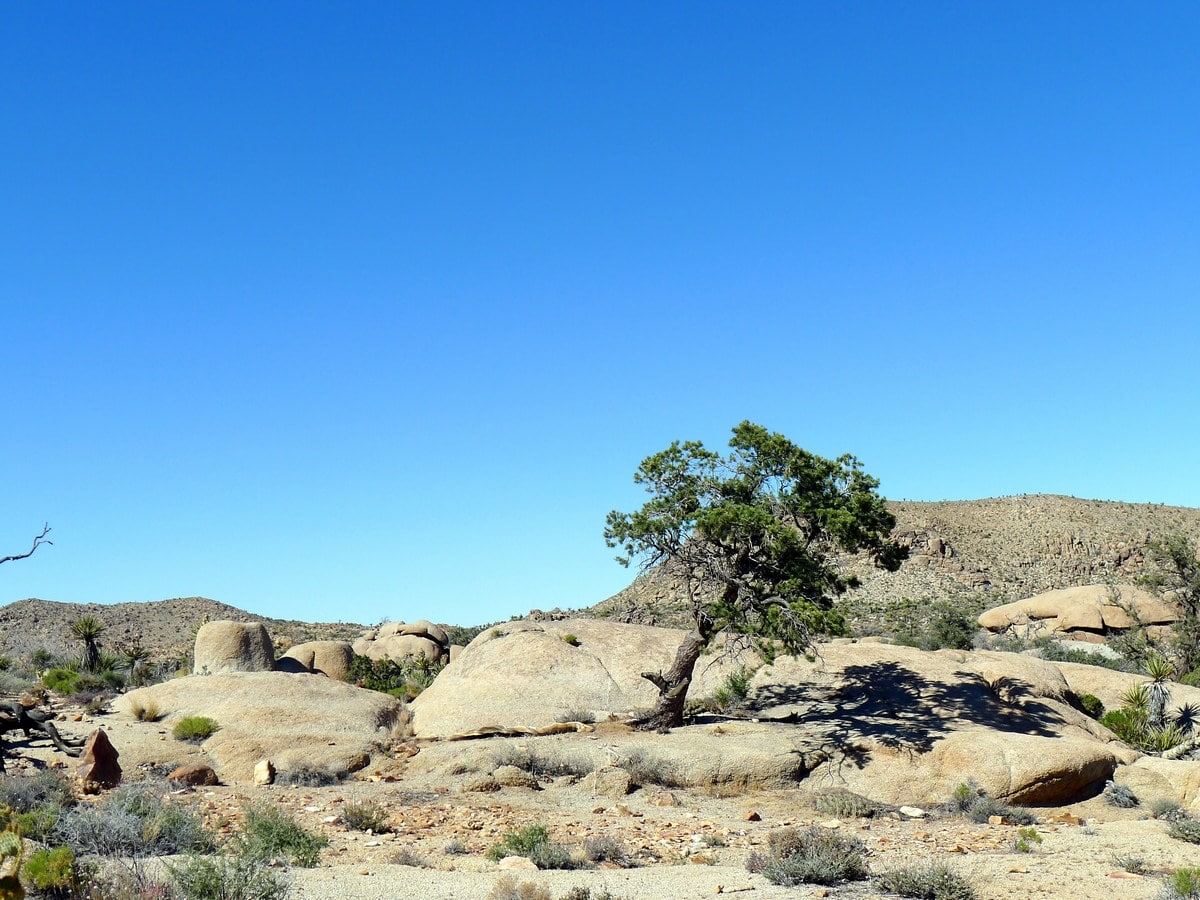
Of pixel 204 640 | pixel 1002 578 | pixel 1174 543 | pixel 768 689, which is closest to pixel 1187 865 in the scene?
pixel 768 689

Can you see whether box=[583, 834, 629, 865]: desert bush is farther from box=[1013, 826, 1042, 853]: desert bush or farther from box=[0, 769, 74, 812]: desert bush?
box=[0, 769, 74, 812]: desert bush

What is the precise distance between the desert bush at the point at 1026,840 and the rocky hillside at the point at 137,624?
157 feet

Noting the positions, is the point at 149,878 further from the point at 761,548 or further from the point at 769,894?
the point at 761,548

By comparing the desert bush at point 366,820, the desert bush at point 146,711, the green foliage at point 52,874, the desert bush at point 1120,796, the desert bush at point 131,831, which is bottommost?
the desert bush at point 1120,796

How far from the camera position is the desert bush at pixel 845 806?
1684 cm

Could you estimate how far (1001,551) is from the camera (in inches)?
3046

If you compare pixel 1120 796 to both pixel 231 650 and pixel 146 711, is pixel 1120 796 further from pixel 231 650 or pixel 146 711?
pixel 231 650

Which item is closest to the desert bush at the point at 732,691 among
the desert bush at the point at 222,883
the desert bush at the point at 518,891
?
the desert bush at the point at 518,891

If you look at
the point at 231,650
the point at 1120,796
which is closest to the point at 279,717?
the point at 231,650

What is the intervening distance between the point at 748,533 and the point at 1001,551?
211 feet

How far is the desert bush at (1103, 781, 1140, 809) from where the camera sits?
715 inches

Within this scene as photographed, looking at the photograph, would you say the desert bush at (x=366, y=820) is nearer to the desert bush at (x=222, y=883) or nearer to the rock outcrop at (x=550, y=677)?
the desert bush at (x=222, y=883)

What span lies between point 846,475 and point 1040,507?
243 feet

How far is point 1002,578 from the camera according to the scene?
233 feet
